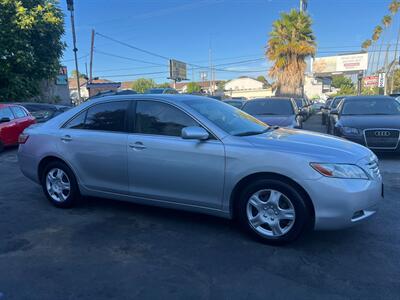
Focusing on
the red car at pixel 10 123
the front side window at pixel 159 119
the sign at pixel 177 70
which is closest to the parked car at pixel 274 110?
the front side window at pixel 159 119

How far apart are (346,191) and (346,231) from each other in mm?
905

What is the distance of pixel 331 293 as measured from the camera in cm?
282

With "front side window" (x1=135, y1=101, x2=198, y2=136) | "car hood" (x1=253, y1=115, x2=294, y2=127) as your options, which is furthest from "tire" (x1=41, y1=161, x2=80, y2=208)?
"car hood" (x1=253, y1=115, x2=294, y2=127)

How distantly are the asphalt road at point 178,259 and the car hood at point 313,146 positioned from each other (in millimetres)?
942

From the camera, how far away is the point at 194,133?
377 cm

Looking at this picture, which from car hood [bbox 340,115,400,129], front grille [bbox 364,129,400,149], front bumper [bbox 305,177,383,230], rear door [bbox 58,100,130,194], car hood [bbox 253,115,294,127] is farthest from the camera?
car hood [bbox 253,115,294,127]

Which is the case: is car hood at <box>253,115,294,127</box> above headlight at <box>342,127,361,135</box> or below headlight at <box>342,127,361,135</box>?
above

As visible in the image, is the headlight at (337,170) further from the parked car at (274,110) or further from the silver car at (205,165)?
the parked car at (274,110)

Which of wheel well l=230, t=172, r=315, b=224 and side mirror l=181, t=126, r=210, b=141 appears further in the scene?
side mirror l=181, t=126, r=210, b=141

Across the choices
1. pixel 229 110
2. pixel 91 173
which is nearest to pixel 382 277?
pixel 229 110

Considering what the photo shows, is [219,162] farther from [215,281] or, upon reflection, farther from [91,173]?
[91,173]

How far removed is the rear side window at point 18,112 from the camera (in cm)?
1045

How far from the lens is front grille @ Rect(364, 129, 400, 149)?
7.76 m

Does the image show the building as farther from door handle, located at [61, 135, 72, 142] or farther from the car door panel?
the car door panel
